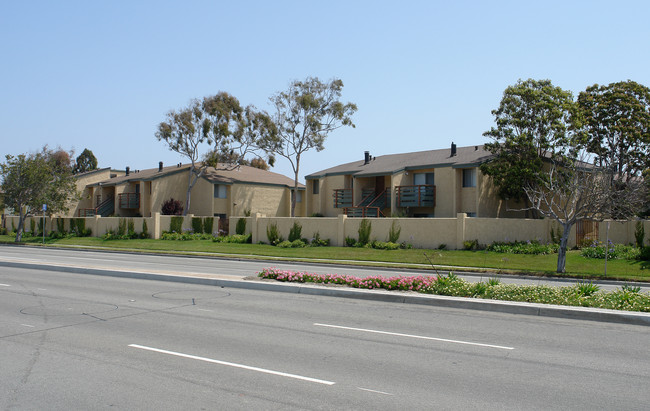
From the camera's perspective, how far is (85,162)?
9594cm

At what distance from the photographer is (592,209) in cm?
2169

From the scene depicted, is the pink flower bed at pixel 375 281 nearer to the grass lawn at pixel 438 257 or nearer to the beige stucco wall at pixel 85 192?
the grass lawn at pixel 438 257

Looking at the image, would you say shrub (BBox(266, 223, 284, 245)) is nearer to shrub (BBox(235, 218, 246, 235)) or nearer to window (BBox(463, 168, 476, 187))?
shrub (BBox(235, 218, 246, 235))

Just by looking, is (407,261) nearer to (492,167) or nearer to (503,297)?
(492,167)

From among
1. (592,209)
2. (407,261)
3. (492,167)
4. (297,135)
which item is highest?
(297,135)

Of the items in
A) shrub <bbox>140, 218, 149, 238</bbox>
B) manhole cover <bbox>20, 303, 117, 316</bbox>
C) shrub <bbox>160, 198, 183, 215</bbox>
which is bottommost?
manhole cover <bbox>20, 303, 117, 316</bbox>

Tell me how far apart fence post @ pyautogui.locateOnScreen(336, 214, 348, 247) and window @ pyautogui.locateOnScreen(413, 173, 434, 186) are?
26.5 ft

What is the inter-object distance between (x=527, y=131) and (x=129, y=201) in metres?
39.1

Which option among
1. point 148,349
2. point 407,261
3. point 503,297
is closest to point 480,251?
point 407,261

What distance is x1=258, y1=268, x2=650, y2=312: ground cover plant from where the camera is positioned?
455 inches

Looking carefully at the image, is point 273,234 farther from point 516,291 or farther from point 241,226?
point 516,291

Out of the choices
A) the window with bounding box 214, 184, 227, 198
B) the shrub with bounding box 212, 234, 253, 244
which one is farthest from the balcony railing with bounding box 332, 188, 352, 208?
the window with bounding box 214, 184, 227, 198

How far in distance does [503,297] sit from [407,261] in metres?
15.9

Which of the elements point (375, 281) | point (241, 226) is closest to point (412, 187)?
point (241, 226)
